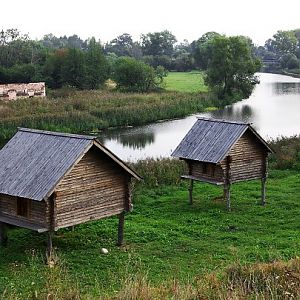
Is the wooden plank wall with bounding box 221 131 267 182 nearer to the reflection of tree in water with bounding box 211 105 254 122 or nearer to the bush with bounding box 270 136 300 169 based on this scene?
the bush with bounding box 270 136 300 169

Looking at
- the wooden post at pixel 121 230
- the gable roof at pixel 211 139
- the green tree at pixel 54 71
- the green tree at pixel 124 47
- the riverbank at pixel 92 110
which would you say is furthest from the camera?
the green tree at pixel 124 47

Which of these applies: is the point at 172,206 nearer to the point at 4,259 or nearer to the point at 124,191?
the point at 124,191

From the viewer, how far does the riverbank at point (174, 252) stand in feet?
43.7

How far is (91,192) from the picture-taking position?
1919cm

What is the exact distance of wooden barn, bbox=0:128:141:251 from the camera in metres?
18.0

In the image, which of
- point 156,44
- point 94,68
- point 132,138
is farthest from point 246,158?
point 156,44

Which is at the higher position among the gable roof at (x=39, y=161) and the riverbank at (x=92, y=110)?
the gable roof at (x=39, y=161)

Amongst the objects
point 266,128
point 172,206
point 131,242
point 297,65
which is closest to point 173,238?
point 131,242

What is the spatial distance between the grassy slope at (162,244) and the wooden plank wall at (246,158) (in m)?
1.24

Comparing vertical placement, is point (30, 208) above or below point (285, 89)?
above

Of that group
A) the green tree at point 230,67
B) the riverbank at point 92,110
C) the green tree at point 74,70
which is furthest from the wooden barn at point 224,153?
the green tree at point 74,70

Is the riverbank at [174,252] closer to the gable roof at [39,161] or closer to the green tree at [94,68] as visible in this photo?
the gable roof at [39,161]

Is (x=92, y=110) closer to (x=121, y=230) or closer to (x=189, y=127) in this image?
(x=189, y=127)

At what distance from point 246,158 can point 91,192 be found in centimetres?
879
